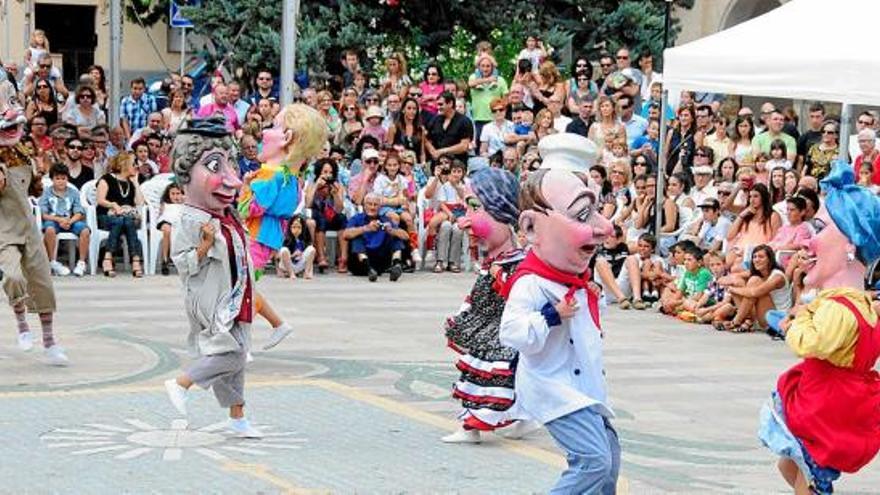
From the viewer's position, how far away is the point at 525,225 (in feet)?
24.5

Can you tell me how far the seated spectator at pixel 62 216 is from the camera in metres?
17.3

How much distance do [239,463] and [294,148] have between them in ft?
11.4

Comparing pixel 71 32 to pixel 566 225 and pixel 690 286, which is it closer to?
pixel 690 286

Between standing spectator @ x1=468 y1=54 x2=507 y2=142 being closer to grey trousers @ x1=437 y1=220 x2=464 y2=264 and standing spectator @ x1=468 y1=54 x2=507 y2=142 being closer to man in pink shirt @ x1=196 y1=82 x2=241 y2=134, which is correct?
grey trousers @ x1=437 y1=220 x2=464 y2=264

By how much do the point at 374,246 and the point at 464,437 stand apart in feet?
28.6

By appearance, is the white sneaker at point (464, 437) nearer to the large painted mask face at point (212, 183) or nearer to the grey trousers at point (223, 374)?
the grey trousers at point (223, 374)

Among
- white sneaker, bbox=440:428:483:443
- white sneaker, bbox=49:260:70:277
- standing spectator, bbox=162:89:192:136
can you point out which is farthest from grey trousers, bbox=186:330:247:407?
standing spectator, bbox=162:89:192:136

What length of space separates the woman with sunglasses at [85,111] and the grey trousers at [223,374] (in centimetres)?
1113

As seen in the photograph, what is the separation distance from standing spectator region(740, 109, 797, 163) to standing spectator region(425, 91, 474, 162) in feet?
11.0

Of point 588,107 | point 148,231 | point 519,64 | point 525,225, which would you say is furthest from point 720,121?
point 525,225

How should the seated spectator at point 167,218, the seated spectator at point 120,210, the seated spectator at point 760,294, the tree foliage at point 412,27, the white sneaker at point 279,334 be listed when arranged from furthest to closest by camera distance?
the tree foliage at point 412,27 → the seated spectator at point 167,218 → the seated spectator at point 120,210 → the seated spectator at point 760,294 → the white sneaker at point 279,334

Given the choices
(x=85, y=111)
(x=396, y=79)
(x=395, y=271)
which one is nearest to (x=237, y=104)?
(x=85, y=111)

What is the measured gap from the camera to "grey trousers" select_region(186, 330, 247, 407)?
9.20 meters

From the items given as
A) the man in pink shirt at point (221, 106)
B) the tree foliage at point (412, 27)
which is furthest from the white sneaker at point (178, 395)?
the tree foliage at point (412, 27)
